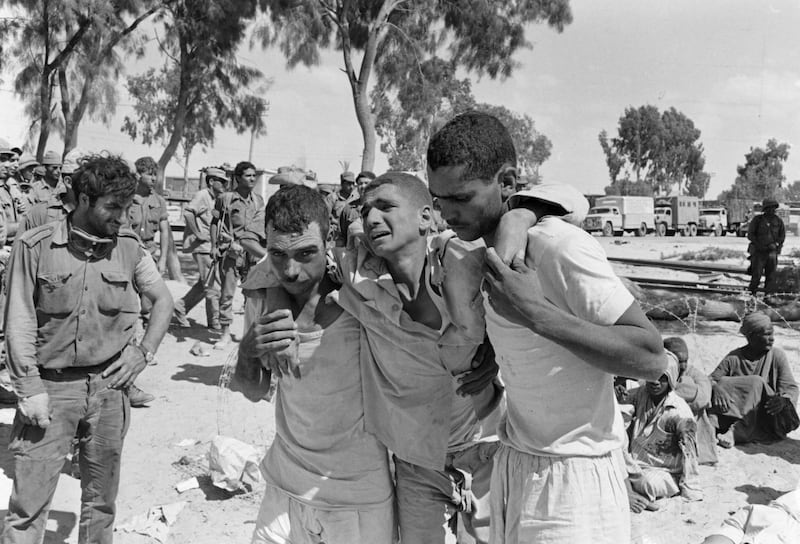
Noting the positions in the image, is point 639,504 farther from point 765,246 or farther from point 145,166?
point 765,246

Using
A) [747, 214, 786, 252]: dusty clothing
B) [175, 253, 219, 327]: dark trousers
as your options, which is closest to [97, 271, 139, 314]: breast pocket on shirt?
[175, 253, 219, 327]: dark trousers

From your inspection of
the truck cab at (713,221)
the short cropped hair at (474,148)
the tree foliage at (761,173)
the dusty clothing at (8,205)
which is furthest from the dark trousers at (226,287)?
the tree foliage at (761,173)

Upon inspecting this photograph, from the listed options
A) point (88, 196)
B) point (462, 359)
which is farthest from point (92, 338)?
point (462, 359)

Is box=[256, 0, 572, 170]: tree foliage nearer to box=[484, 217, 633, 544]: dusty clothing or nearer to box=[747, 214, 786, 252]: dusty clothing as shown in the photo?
box=[747, 214, 786, 252]: dusty clothing

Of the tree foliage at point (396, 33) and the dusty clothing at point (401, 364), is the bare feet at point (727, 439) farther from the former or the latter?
the tree foliage at point (396, 33)

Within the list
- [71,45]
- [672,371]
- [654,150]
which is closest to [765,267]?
[672,371]

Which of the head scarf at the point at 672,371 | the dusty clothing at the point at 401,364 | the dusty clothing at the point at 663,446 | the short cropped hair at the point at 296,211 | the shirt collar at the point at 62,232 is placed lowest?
the dusty clothing at the point at 663,446

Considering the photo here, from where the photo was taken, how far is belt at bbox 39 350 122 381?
2.99 metres

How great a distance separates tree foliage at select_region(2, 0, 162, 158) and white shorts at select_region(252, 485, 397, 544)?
12624mm

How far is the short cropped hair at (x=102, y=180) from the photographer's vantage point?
9.53 ft

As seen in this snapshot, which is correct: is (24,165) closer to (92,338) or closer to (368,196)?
(92,338)

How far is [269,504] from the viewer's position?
7.62 feet

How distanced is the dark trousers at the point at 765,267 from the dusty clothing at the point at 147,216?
1053cm

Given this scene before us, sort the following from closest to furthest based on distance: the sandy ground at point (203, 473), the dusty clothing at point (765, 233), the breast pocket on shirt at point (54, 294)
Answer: the breast pocket on shirt at point (54, 294) < the sandy ground at point (203, 473) < the dusty clothing at point (765, 233)
